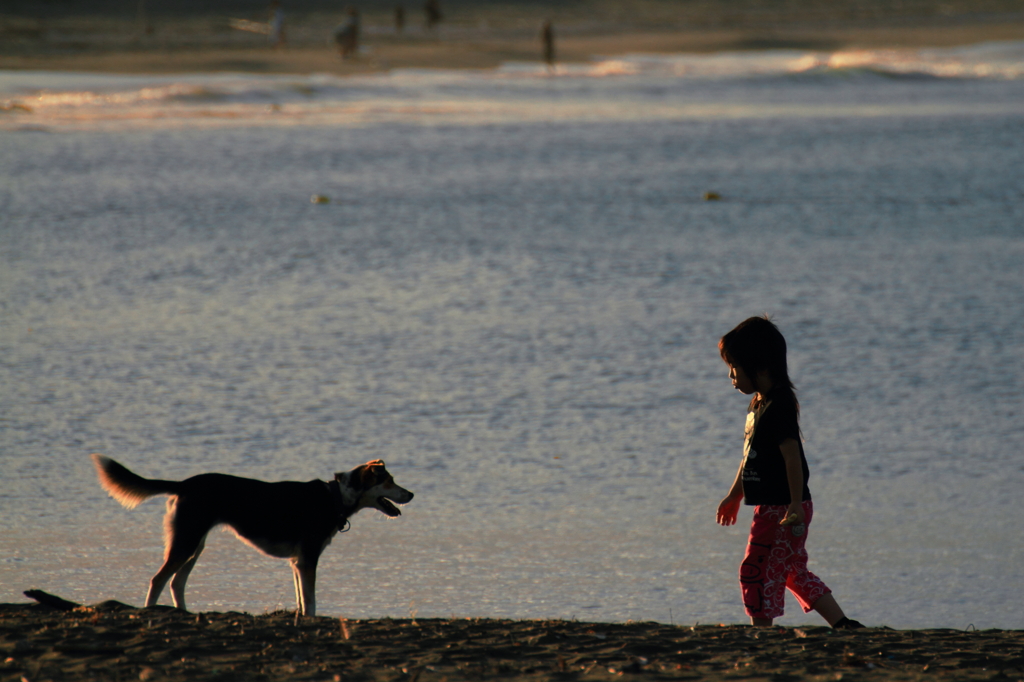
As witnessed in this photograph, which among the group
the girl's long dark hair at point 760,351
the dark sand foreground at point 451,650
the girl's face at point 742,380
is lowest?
the dark sand foreground at point 451,650

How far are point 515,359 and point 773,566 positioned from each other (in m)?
4.86

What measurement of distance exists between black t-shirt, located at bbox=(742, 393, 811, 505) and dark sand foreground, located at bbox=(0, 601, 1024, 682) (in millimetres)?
506

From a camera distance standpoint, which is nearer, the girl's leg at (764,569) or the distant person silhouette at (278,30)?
the girl's leg at (764,569)

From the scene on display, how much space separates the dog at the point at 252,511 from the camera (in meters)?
4.70

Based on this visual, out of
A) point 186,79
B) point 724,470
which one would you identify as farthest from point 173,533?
point 186,79

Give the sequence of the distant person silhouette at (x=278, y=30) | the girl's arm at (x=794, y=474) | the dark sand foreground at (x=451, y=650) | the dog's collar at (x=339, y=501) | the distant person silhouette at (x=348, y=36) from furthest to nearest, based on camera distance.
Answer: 1. the distant person silhouette at (x=278, y=30)
2. the distant person silhouette at (x=348, y=36)
3. the dog's collar at (x=339, y=501)
4. the girl's arm at (x=794, y=474)
5. the dark sand foreground at (x=451, y=650)

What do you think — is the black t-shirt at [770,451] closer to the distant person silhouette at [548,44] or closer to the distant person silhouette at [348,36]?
the distant person silhouette at [348,36]

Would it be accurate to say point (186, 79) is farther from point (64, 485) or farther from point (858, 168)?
point (64, 485)

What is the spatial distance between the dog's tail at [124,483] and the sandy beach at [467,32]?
105ft

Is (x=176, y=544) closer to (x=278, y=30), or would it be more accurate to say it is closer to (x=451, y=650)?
(x=451, y=650)

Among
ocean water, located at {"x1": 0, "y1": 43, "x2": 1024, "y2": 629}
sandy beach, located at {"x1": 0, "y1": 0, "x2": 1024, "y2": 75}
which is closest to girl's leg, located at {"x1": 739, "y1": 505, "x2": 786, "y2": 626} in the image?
ocean water, located at {"x1": 0, "y1": 43, "x2": 1024, "y2": 629}

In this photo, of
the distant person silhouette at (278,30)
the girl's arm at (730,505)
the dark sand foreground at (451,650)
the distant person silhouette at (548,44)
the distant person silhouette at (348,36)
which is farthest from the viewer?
the distant person silhouette at (278,30)

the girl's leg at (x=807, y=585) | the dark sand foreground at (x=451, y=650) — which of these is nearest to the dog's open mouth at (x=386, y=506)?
the dark sand foreground at (x=451, y=650)

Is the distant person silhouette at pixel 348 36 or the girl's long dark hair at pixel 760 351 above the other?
the distant person silhouette at pixel 348 36
